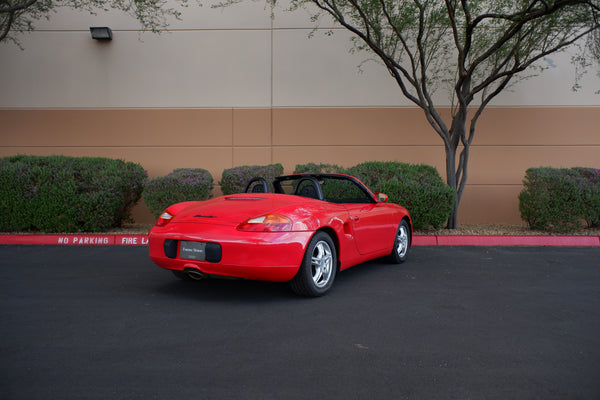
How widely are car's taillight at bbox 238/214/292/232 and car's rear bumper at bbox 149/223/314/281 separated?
44 mm

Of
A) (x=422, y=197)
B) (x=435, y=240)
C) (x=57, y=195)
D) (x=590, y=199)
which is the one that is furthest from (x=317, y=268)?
(x=590, y=199)

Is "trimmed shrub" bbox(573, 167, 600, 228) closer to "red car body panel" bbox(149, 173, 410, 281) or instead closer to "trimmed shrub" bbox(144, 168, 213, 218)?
"red car body panel" bbox(149, 173, 410, 281)

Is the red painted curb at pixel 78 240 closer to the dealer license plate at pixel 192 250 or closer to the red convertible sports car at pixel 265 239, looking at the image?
the red convertible sports car at pixel 265 239

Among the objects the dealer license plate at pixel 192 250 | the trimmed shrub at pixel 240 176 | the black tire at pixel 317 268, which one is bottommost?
the black tire at pixel 317 268

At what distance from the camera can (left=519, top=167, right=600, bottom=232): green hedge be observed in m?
8.56

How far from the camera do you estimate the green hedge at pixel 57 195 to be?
8242mm

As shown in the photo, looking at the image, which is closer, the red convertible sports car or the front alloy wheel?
the red convertible sports car

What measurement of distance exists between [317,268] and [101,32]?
9.32m

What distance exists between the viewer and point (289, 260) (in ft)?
13.1

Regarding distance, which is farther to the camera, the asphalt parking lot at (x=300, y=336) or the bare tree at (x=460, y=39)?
the bare tree at (x=460, y=39)

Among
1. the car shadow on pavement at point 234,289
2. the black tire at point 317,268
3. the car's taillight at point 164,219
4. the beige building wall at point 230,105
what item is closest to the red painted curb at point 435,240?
the beige building wall at point 230,105

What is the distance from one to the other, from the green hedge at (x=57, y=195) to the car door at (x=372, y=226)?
5401mm

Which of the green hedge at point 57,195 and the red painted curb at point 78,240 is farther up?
the green hedge at point 57,195

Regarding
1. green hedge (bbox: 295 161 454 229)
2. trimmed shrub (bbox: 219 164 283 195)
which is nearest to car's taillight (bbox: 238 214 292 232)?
green hedge (bbox: 295 161 454 229)
